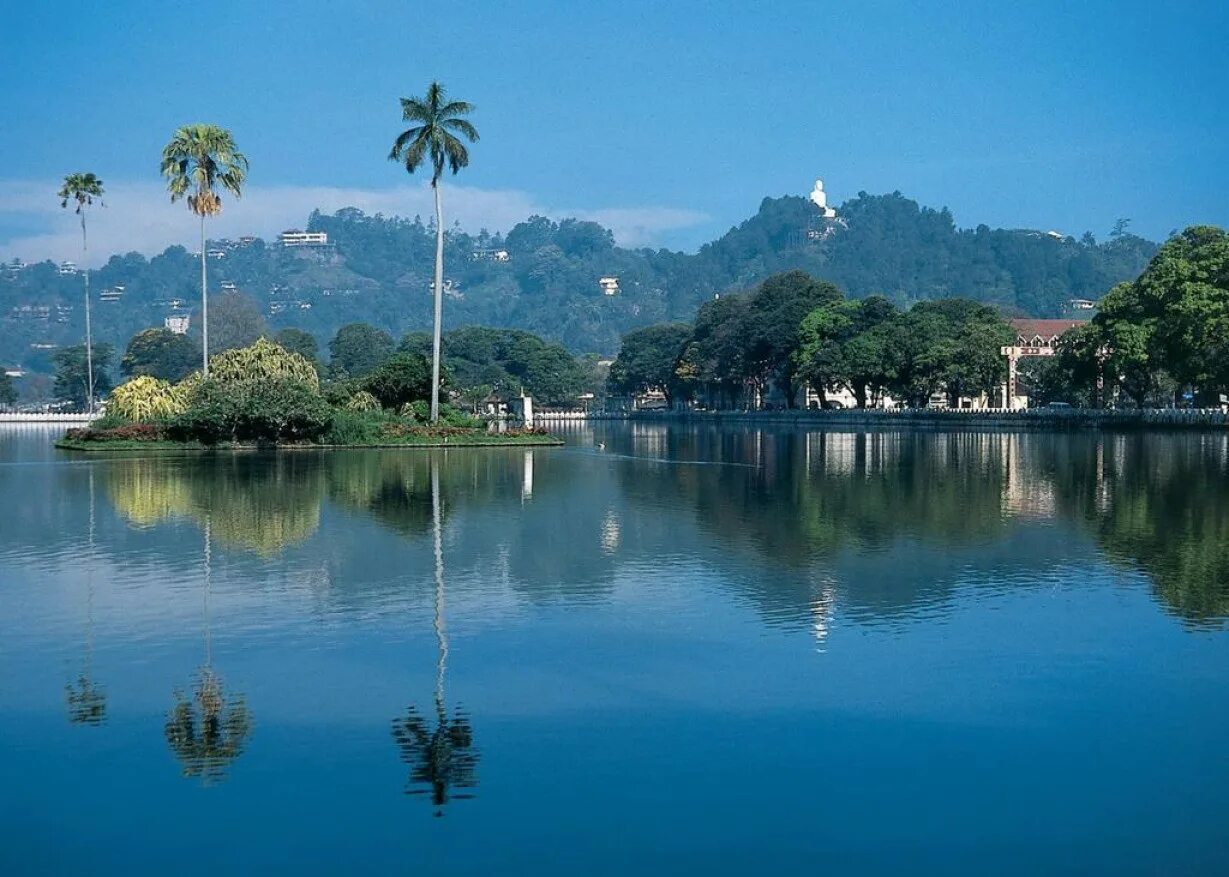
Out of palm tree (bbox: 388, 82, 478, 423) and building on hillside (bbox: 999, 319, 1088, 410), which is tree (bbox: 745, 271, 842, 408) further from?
palm tree (bbox: 388, 82, 478, 423)

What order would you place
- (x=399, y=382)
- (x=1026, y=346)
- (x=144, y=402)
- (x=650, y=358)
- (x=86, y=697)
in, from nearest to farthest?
(x=86, y=697) → (x=144, y=402) → (x=399, y=382) → (x=1026, y=346) → (x=650, y=358)

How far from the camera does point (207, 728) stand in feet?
39.7

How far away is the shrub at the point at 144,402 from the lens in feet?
223

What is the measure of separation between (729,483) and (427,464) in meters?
14.5

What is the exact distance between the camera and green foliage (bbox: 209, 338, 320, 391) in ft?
212

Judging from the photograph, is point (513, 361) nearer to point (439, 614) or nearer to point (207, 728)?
point (439, 614)

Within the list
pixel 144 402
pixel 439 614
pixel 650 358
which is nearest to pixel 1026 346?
pixel 650 358

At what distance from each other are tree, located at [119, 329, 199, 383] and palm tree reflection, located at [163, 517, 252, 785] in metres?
175

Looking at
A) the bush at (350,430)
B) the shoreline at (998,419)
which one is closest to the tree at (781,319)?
the shoreline at (998,419)

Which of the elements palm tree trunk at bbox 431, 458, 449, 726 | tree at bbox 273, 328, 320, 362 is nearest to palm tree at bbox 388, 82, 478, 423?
palm tree trunk at bbox 431, 458, 449, 726

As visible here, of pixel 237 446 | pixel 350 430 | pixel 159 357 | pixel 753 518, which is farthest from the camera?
pixel 159 357

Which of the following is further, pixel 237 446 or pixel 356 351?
pixel 356 351

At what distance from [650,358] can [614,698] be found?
171 m

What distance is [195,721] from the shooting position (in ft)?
40.3
